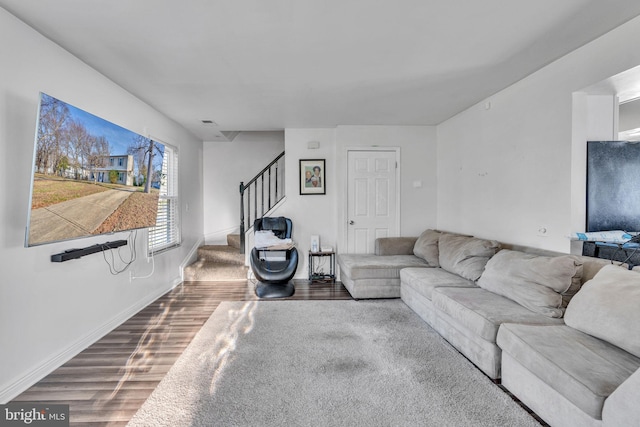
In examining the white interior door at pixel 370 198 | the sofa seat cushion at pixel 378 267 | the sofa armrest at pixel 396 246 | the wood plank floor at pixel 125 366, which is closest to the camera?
the wood plank floor at pixel 125 366

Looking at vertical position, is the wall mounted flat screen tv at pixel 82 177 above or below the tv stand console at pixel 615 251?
above

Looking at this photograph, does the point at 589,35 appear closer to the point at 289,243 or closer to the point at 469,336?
the point at 469,336

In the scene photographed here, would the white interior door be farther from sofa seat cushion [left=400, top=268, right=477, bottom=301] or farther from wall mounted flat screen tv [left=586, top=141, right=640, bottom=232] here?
wall mounted flat screen tv [left=586, top=141, right=640, bottom=232]

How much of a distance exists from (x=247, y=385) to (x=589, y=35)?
364 centimetres

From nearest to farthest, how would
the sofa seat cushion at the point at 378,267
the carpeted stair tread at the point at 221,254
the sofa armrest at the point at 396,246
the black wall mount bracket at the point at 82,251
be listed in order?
Result: the black wall mount bracket at the point at 82,251 → the sofa seat cushion at the point at 378,267 → the sofa armrest at the point at 396,246 → the carpeted stair tread at the point at 221,254

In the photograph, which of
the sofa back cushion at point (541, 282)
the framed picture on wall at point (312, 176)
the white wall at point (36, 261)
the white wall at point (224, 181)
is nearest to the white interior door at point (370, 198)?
the framed picture on wall at point (312, 176)

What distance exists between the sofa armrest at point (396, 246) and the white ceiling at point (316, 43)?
2.11m

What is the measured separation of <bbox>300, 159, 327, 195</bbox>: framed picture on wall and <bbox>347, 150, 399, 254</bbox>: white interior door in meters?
0.47

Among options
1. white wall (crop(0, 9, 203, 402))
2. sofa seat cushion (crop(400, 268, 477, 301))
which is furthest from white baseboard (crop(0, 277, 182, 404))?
sofa seat cushion (crop(400, 268, 477, 301))

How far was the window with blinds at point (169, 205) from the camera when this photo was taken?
171 inches

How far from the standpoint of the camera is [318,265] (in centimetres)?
513

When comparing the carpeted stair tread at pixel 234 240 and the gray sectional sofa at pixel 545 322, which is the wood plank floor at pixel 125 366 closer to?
the carpeted stair tread at pixel 234 240

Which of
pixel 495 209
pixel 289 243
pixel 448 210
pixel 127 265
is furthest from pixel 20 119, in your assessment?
pixel 448 210

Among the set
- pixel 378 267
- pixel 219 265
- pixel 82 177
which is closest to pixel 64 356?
pixel 82 177
